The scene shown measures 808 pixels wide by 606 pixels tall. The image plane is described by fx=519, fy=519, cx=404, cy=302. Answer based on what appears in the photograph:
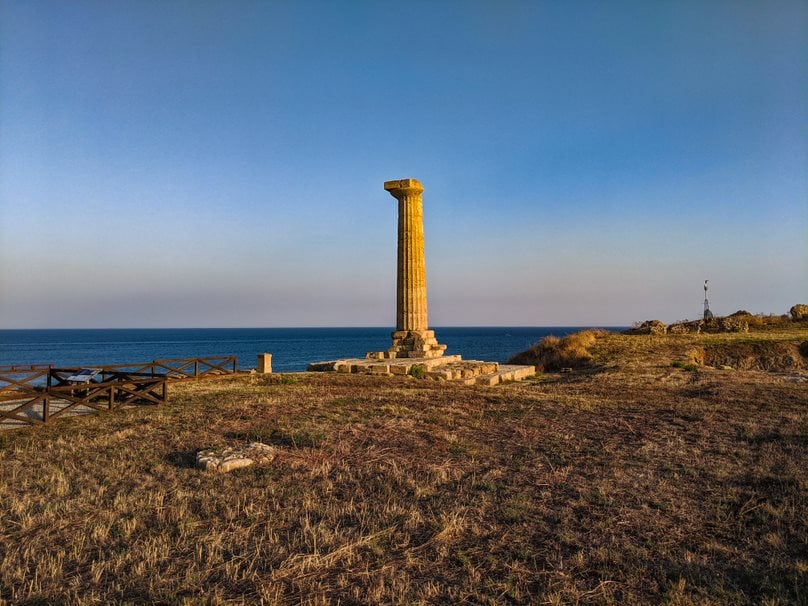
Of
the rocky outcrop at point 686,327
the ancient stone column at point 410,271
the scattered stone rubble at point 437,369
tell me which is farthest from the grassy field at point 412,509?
the rocky outcrop at point 686,327

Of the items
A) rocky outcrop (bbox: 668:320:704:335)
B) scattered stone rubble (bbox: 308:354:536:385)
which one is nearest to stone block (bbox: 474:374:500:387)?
scattered stone rubble (bbox: 308:354:536:385)

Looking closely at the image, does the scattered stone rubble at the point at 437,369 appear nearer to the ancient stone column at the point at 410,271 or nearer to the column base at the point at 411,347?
the column base at the point at 411,347

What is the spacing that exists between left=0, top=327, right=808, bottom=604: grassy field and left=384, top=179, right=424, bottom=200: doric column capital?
47.1ft

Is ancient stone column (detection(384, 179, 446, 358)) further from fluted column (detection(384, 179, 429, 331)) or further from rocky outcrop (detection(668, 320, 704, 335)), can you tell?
rocky outcrop (detection(668, 320, 704, 335))

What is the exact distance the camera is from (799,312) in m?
37.4

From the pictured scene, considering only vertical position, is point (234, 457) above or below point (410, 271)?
below

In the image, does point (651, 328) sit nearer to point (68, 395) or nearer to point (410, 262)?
point (410, 262)

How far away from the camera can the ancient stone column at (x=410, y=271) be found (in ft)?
80.1

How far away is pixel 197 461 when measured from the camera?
7.95 m

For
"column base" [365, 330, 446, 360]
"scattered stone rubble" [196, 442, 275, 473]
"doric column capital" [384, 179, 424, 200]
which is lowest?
"scattered stone rubble" [196, 442, 275, 473]

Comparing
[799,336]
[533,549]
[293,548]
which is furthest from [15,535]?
[799,336]

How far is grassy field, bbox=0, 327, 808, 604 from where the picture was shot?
446 centimetres

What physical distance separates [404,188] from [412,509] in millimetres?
19661

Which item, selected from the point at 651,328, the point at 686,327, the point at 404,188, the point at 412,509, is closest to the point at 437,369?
the point at 404,188
